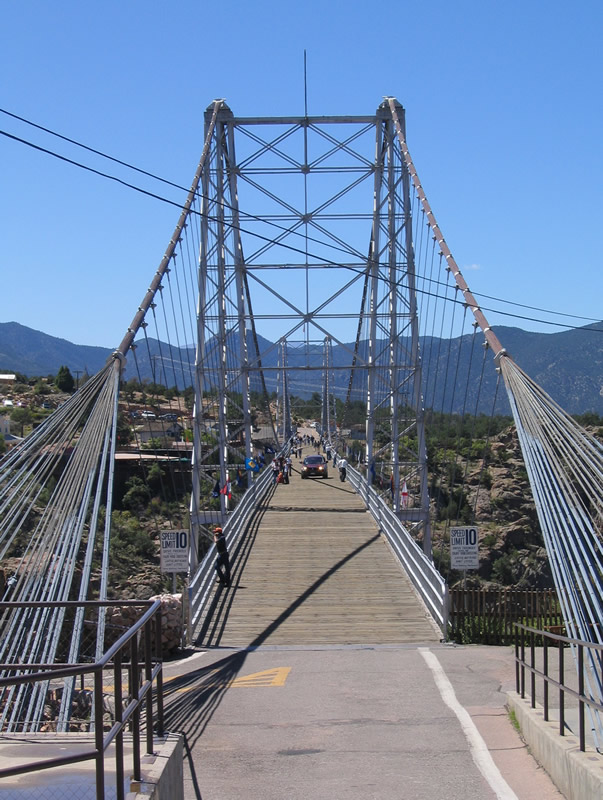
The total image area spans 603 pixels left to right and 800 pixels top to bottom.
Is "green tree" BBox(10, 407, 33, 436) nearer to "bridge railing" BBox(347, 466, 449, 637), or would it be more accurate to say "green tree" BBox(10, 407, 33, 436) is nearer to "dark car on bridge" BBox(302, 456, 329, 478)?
"dark car on bridge" BBox(302, 456, 329, 478)

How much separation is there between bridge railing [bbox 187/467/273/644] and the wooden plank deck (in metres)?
0.24

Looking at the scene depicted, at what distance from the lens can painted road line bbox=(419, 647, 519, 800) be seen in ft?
24.0

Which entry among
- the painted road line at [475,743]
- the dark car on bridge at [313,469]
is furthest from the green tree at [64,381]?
the painted road line at [475,743]

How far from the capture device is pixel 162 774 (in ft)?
18.2

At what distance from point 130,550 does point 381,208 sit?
1770 centimetres

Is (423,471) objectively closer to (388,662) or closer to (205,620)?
(205,620)

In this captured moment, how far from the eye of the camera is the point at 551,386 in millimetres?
199375

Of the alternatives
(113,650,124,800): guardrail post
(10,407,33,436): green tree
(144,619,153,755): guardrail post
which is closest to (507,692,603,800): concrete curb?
(144,619,153,755): guardrail post

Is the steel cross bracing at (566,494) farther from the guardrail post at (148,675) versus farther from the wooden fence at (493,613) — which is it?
the wooden fence at (493,613)

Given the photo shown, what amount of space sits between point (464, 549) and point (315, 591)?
388 cm

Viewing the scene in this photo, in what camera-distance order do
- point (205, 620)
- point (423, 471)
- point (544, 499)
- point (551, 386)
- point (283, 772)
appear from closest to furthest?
point (283, 772)
point (544, 499)
point (205, 620)
point (423, 471)
point (551, 386)

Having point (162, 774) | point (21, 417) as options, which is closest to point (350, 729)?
point (162, 774)

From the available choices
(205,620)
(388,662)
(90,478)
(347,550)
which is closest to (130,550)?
(347,550)

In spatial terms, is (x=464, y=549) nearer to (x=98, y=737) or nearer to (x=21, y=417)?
(x=98, y=737)
